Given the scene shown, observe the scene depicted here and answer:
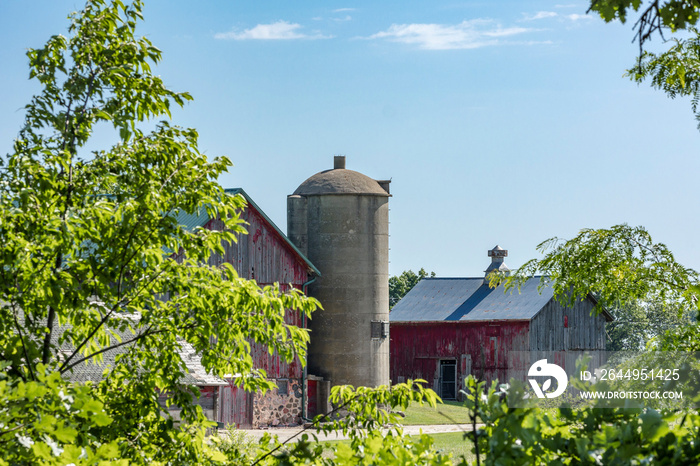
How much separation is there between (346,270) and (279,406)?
5335mm

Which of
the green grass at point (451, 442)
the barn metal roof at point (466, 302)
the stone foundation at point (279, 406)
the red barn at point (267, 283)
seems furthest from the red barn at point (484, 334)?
the red barn at point (267, 283)

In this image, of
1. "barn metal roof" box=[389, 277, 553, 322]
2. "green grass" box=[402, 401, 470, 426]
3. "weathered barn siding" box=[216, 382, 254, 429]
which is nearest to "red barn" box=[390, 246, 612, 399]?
"barn metal roof" box=[389, 277, 553, 322]

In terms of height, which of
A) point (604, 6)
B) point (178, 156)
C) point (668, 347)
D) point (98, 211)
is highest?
point (604, 6)

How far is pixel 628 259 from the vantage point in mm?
12141

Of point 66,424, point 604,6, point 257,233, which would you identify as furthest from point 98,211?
point 257,233

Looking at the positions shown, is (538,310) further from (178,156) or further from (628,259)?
(178,156)

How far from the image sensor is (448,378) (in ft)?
134

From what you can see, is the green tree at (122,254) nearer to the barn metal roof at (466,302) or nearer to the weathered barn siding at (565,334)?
the barn metal roof at (466,302)

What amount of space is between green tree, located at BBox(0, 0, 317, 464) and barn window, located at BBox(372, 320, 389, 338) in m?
23.0

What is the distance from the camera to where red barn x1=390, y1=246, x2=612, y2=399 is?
3956cm

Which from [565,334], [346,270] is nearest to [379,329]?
[346,270]

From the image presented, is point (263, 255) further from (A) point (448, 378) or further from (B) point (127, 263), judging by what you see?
(B) point (127, 263)

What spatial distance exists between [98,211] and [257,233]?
2226 cm

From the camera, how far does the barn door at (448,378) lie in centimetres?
4084
